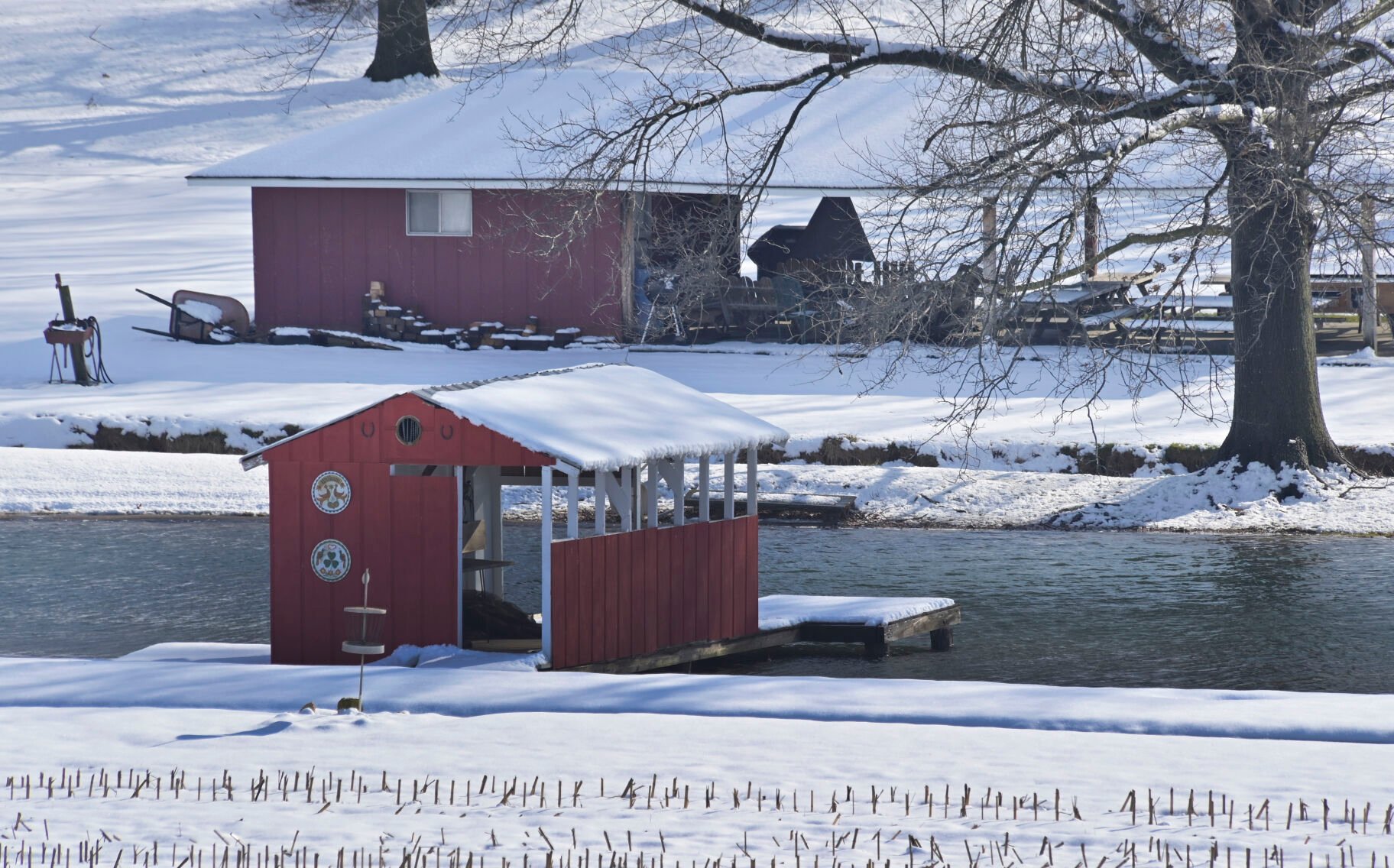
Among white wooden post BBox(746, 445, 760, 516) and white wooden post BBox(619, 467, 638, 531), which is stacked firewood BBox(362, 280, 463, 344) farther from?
white wooden post BBox(619, 467, 638, 531)

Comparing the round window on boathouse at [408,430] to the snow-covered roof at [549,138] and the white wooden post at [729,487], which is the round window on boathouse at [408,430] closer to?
the white wooden post at [729,487]

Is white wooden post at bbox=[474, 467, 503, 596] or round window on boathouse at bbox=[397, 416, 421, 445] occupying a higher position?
round window on boathouse at bbox=[397, 416, 421, 445]

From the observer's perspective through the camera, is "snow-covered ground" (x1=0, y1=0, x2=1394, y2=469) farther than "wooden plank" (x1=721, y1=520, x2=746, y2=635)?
Yes

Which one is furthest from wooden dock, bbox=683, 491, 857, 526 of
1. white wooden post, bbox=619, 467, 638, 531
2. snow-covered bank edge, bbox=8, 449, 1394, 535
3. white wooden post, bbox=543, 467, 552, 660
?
white wooden post, bbox=543, 467, 552, 660

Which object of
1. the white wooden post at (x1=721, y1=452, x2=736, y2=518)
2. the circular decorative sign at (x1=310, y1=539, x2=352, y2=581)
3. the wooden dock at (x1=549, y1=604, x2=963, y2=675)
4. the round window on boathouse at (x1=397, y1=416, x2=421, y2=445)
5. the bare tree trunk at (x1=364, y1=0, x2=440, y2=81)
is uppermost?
the bare tree trunk at (x1=364, y1=0, x2=440, y2=81)

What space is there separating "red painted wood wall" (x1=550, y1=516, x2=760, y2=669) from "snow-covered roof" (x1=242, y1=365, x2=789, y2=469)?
0.69 meters

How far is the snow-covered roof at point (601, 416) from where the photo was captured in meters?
10.5

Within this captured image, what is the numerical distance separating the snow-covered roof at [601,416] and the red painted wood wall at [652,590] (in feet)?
2.27

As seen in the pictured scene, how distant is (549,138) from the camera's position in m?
28.7

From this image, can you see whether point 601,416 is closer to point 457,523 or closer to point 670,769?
point 457,523

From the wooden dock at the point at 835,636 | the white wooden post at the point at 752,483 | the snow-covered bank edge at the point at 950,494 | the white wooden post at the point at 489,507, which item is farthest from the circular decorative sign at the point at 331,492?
the snow-covered bank edge at the point at 950,494

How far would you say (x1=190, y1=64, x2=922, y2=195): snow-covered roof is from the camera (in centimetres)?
2719

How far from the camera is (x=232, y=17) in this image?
234 feet

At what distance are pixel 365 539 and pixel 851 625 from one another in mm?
3853
